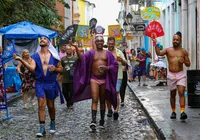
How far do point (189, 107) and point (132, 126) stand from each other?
2827mm

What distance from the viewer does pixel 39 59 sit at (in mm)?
8031

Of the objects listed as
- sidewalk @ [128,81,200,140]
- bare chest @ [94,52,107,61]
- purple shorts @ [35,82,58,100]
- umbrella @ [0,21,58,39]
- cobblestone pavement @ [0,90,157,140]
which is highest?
umbrella @ [0,21,58,39]

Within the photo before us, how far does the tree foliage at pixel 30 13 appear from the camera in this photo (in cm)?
1941

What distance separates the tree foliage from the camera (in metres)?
19.4

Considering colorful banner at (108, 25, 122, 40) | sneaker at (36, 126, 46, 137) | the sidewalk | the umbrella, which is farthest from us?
colorful banner at (108, 25, 122, 40)

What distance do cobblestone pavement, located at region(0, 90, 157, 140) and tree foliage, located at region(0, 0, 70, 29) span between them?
7100mm

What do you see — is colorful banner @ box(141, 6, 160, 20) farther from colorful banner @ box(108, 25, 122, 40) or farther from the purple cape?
colorful banner @ box(108, 25, 122, 40)

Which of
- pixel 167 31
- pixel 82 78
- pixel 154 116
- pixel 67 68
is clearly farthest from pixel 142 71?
pixel 82 78

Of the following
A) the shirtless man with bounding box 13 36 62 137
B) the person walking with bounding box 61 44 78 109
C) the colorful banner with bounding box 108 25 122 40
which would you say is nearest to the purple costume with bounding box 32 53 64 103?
the shirtless man with bounding box 13 36 62 137

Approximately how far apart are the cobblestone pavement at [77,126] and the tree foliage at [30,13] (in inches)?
280

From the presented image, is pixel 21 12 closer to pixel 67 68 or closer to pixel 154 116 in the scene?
pixel 67 68

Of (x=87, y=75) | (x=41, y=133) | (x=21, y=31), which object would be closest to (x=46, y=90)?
(x=41, y=133)

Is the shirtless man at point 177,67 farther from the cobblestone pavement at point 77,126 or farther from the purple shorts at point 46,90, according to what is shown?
the purple shorts at point 46,90

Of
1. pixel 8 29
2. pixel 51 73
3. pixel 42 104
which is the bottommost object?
pixel 42 104
